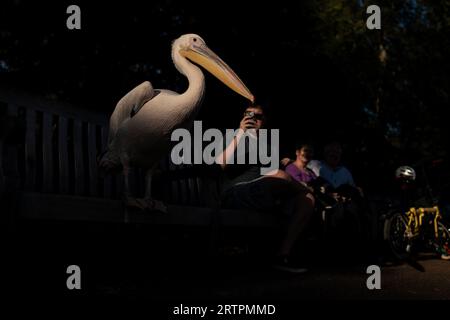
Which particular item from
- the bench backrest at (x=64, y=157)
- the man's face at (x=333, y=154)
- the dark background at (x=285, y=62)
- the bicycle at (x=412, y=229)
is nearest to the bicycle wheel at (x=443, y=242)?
the bicycle at (x=412, y=229)

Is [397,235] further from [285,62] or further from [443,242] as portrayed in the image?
[285,62]

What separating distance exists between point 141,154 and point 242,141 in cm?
92

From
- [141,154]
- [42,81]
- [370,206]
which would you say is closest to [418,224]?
[370,206]

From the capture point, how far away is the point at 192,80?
3.34 m

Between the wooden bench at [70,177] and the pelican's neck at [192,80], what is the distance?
41cm

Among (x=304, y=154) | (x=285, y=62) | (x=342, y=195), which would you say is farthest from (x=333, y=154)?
(x=285, y=62)

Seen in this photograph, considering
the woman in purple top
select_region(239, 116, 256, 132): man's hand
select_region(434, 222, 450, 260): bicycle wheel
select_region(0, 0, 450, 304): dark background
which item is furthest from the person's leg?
→ select_region(434, 222, 450, 260): bicycle wheel

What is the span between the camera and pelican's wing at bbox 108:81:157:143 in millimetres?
3166

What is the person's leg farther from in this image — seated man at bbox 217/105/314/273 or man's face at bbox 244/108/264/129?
man's face at bbox 244/108/264/129

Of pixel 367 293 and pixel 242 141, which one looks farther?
pixel 242 141

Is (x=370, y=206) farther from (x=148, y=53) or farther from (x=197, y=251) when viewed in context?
(x=148, y=53)

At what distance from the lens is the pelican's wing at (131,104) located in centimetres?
317

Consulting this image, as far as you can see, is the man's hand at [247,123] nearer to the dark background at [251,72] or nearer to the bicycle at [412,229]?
the dark background at [251,72]

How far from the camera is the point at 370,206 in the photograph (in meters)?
4.75
